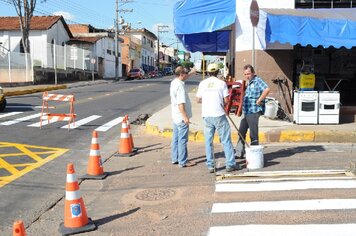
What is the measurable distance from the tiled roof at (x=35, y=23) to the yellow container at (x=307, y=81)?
38086 millimetres

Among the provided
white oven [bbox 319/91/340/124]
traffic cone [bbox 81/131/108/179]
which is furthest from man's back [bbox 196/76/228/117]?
white oven [bbox 319/91/340/124]

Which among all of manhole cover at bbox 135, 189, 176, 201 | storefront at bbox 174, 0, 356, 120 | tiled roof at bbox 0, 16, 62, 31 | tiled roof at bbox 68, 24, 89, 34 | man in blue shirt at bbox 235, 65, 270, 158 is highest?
tiled roof at bbox 68, 24, 89, 34

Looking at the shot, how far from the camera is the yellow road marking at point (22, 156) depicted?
8.18 metres

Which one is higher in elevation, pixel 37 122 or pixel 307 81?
pixel 307 81

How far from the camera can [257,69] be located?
13594 mm

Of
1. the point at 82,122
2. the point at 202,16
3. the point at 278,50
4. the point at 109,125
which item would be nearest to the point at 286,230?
the point at 278,50

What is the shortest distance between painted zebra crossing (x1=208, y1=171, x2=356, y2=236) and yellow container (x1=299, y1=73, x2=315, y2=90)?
6.14m

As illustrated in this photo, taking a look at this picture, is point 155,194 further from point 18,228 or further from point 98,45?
point 98,45

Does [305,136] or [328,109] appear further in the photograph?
[328,109]

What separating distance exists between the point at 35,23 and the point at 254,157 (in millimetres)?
44269

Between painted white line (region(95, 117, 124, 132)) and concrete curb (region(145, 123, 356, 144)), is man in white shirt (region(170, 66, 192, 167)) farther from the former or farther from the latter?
painted white line (region(95, 117, 124, 132))

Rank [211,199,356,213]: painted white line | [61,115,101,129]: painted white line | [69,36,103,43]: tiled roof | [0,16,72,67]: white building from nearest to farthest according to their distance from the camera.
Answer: [211,199,356,213]: painted white line
[61,115,101,129]: painted white line
[0,16,72,67]: white building
[69,36,103,43]: tiled roof

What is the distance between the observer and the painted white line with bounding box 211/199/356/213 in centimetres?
575

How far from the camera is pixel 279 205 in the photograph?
5891mm
